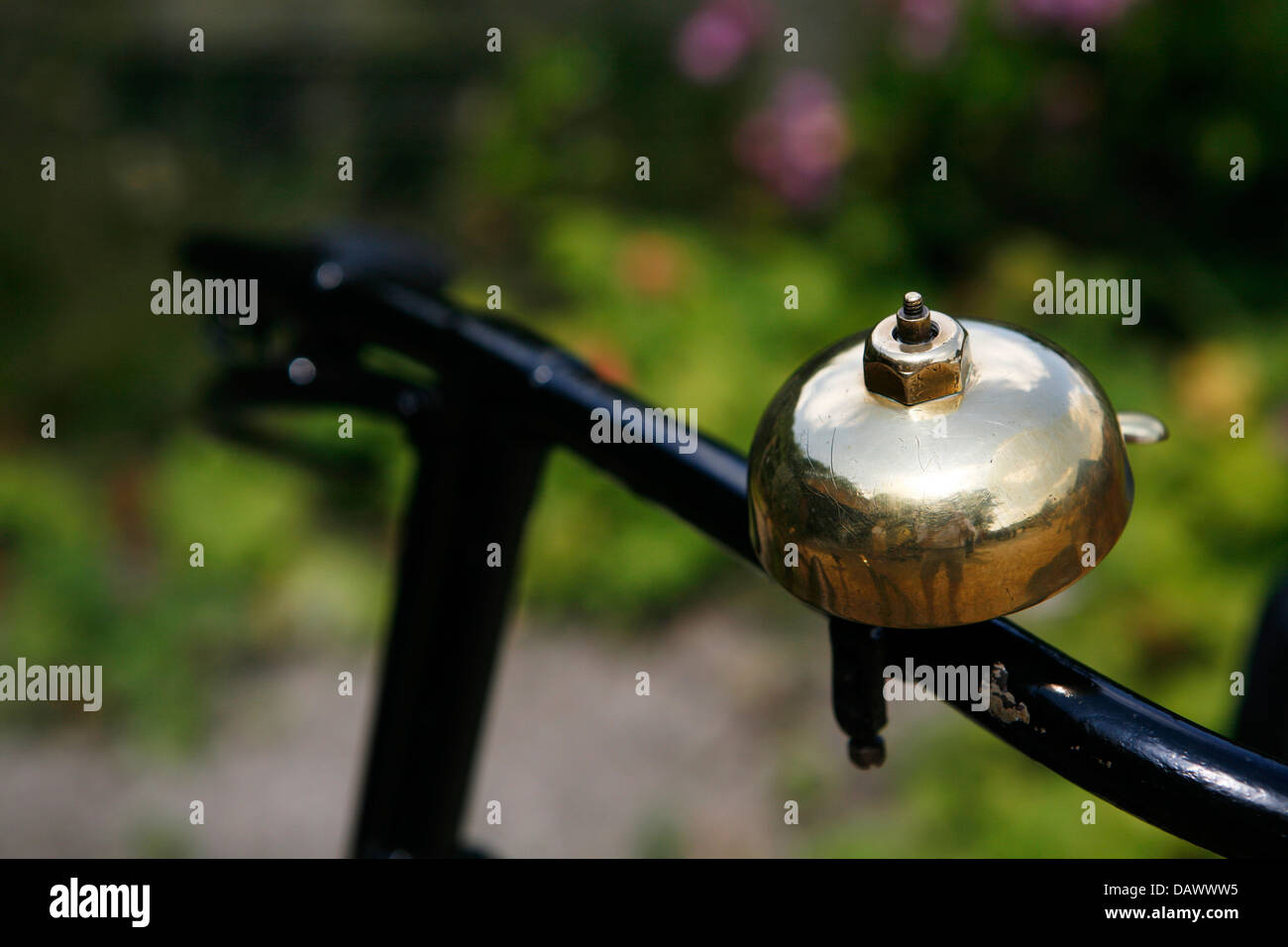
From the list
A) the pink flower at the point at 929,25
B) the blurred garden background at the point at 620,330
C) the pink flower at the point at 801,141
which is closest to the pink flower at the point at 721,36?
the blurred garden background at the point at 620,330

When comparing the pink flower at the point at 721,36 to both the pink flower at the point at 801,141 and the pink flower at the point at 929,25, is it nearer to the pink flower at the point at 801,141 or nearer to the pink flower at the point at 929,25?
the pink flower at the point at 801,141

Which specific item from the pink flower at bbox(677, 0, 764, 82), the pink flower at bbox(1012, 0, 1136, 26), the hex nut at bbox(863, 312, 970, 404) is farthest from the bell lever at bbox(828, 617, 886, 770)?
the pink flower at bbox(677, 0, 764, 82)

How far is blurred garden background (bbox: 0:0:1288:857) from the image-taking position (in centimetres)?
290

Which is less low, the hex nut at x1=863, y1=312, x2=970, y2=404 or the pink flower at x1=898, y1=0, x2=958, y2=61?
the pink flower at x1=898, y1=0, x2=958, y2=61

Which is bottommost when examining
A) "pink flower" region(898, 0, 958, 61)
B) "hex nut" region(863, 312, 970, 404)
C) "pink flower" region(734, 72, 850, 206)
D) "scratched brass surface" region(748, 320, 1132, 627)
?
"scratched brass surface" region(748, 320, 1132, 627)

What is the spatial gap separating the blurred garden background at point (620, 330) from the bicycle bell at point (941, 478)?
81.0 inches

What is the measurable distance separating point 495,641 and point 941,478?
67cm

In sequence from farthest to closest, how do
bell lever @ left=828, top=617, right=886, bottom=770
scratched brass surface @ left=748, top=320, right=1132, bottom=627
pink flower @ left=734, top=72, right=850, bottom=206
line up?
1. pink flower @ left=734, top=72, right=850, bottom=206
2. bell lever @ left=828, top=617, right=886, bottom=770
3. scratched brass surface @ left=748, top=320, right=1132, bottom=627

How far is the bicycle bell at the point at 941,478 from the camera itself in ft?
1.92

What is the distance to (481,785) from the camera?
2.91 metres

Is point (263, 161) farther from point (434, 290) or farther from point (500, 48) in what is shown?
point (434, 290)

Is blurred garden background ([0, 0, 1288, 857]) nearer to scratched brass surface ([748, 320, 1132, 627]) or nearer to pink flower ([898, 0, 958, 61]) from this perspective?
pink flower ([898, 0, 958, 61])

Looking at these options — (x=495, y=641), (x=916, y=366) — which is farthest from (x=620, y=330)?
(x=916, y=366)

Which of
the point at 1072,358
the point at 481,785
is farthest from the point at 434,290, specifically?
the point at 481,785
